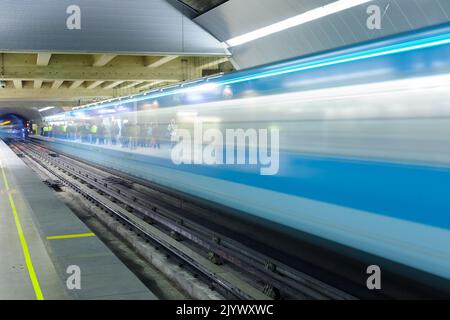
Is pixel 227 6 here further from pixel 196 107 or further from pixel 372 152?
pixel 372 152

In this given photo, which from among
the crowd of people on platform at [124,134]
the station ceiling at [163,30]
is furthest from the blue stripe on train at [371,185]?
the station ceiling at [163,30]

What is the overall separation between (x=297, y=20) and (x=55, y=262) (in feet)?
31.3

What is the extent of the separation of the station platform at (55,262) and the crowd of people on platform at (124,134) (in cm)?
296

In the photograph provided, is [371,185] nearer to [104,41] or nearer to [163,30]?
[104,41]

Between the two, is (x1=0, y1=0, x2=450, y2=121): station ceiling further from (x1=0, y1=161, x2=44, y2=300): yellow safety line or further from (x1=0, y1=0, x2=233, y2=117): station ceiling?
(x1=0, y1=161, x2=44, y2=300): yellow safety line

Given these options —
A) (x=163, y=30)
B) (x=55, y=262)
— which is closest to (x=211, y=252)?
(x=55, y=262)

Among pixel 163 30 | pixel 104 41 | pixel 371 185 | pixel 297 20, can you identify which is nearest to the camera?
pixel 371 185

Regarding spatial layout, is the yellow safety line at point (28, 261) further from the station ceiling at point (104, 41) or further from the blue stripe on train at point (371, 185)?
the station ceiling at point (104, 41)

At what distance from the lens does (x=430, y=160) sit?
4086 mm

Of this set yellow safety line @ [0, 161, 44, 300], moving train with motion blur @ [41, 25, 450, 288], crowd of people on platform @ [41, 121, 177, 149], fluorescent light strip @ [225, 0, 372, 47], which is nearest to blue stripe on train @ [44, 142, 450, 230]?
moving train with motion blur @ [41, 25, 450, 288]

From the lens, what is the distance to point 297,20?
13258 millimetres

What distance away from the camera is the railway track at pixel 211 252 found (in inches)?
206

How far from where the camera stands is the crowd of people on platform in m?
11.8

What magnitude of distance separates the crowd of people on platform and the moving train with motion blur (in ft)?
12.6
